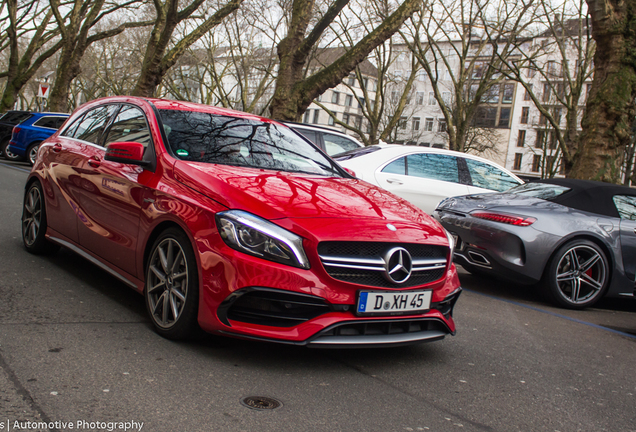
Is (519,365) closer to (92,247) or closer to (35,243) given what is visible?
(92,247)

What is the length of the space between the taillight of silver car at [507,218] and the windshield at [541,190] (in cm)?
64

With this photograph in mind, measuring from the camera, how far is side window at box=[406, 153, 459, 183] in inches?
365

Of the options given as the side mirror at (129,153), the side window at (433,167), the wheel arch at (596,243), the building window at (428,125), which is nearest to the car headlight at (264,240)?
the side mirror at (129,153)

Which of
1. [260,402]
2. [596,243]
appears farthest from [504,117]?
[260,402]

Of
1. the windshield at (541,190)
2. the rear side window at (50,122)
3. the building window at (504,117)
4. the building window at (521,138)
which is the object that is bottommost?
the windshield at (541,190)

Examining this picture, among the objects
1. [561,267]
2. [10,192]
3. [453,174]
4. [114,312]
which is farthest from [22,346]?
[10,192]

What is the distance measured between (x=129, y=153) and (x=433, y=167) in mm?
6030

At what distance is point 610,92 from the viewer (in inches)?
424

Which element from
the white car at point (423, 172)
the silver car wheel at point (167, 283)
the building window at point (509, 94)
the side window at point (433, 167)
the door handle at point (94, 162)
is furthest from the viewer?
the building window at point (509, 94)

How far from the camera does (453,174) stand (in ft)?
31.4

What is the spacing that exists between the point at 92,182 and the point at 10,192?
23.0 feet

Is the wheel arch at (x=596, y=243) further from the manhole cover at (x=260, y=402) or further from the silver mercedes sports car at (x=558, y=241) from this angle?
the manhole cover at (x=260, y=402)

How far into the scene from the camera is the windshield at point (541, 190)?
22.1 ft

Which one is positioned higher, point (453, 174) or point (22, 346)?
point (453, 174)
